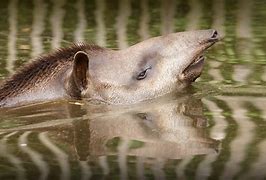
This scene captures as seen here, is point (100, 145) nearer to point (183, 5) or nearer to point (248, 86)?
point (248, 86)

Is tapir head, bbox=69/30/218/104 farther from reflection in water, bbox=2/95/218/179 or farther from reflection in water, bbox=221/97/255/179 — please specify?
reflection in water, bbox=221/97/255/179

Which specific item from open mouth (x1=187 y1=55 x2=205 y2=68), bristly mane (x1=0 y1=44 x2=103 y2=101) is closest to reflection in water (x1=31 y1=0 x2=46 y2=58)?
bristly mane (x1=0 y1=44 x2=103 y2=101)

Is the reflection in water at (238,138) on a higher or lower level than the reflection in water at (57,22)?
lower

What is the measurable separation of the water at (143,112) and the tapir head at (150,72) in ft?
0.48

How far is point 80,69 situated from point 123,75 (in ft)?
1.64

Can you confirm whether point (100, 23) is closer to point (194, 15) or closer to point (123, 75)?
point (194, 15)

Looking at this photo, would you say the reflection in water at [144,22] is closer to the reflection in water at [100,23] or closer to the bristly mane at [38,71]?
the reflection in water at [100,23]

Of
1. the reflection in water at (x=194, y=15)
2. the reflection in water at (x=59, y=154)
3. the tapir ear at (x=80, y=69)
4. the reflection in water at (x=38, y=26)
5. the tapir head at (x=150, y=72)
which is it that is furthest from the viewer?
the reflection in water at (x=194, y=15)

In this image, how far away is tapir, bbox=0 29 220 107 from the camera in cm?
891

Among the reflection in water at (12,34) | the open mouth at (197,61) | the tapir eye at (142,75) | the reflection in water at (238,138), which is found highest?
the reflection in water at (12,34)

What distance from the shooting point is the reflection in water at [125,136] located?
6.44m

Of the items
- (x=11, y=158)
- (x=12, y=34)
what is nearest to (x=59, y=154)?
(x=11, y=158)

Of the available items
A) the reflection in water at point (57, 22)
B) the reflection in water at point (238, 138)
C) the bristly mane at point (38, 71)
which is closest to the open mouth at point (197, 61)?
the reflection in water at point (238, 138)

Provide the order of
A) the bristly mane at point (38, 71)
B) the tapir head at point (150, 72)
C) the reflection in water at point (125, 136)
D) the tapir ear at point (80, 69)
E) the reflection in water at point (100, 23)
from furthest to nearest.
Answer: the reflection in water at point (100, 23) → the bristly mane at point (38, 71) → the tapir head at point (150, 72) → the tapir ear at point (80, 69) → the reflection in water at point (125, 136)
